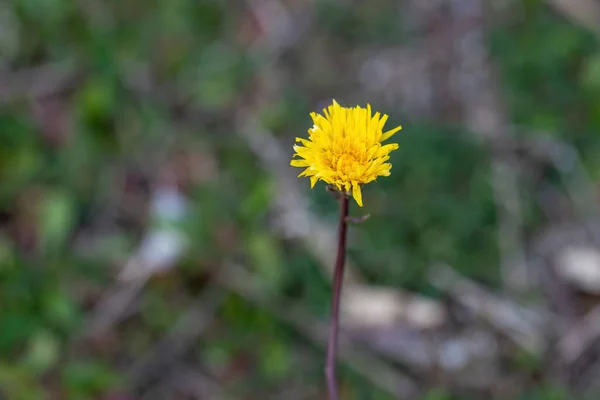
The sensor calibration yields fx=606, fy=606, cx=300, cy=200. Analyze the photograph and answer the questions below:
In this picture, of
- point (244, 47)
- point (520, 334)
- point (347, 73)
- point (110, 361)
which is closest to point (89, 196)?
point (110, 361)

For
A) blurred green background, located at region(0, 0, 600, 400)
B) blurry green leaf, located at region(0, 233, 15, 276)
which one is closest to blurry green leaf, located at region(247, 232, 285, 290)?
blurred green background, located at region(0, 0, 600, 400)

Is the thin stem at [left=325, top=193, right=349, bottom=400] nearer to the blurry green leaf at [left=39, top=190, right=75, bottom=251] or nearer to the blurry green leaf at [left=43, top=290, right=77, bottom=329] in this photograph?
the blurry green leaf at [left=43, top=290, right=77, bottom=329]

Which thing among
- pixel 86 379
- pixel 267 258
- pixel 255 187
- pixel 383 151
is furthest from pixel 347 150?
pixel 86 379

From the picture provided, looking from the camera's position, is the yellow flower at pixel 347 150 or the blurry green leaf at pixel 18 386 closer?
Result: the yellow flower at pixel 347 150

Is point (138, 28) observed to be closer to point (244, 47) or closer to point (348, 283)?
point (244, 47)

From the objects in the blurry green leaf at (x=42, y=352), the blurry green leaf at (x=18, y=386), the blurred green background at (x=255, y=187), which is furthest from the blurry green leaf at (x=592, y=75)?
the blurry green leaf at (x=18, y=386)

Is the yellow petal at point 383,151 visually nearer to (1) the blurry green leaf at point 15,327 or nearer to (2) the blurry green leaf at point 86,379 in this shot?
(2) the blurry green leaf at point 86,379
